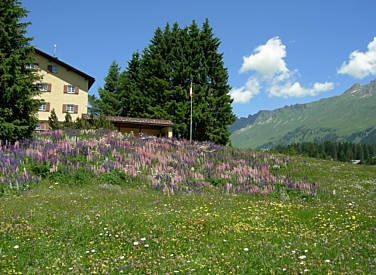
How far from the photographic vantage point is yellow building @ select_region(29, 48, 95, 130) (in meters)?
43.9

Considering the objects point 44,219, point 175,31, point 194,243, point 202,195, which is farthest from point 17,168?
point 175,31

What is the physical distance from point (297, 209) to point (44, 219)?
7.54m

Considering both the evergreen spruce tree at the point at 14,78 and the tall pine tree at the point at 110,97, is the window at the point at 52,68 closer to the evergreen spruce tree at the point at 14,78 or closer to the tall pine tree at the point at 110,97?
the tall pine tree at the point at 110,97

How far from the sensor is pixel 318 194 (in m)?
13.2

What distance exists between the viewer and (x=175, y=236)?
661cm

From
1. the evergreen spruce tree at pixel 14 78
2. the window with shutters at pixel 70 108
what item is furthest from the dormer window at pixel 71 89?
the evergreen spruce tree at pixel 14 78

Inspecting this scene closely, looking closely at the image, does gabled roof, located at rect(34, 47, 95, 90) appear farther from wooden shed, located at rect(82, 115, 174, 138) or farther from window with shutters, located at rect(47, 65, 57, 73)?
wooden shed, located at rect(82, 115, 174, 138)

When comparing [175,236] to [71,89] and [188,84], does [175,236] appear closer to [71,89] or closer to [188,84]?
[188,84]

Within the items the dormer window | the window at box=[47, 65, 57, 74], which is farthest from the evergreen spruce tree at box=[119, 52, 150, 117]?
the window at box=[47, 65, 57, 74]

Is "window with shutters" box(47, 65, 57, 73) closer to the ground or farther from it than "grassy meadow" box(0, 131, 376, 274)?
farther from it

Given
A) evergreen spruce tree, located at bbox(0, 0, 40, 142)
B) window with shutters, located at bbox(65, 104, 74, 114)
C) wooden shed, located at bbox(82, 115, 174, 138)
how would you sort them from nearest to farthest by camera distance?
evergreen spruce tree, located at bbox(0, 0, 40, 142) → wooden shed, located at bbox(82, 115, 174, 138) → window with shutters, located at bbox(65, 104, 74, 114)

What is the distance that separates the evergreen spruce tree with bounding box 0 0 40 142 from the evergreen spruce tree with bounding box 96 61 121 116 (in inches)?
1554

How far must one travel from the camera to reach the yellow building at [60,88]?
43875 millimetres

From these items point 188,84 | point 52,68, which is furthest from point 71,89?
point 188,84
